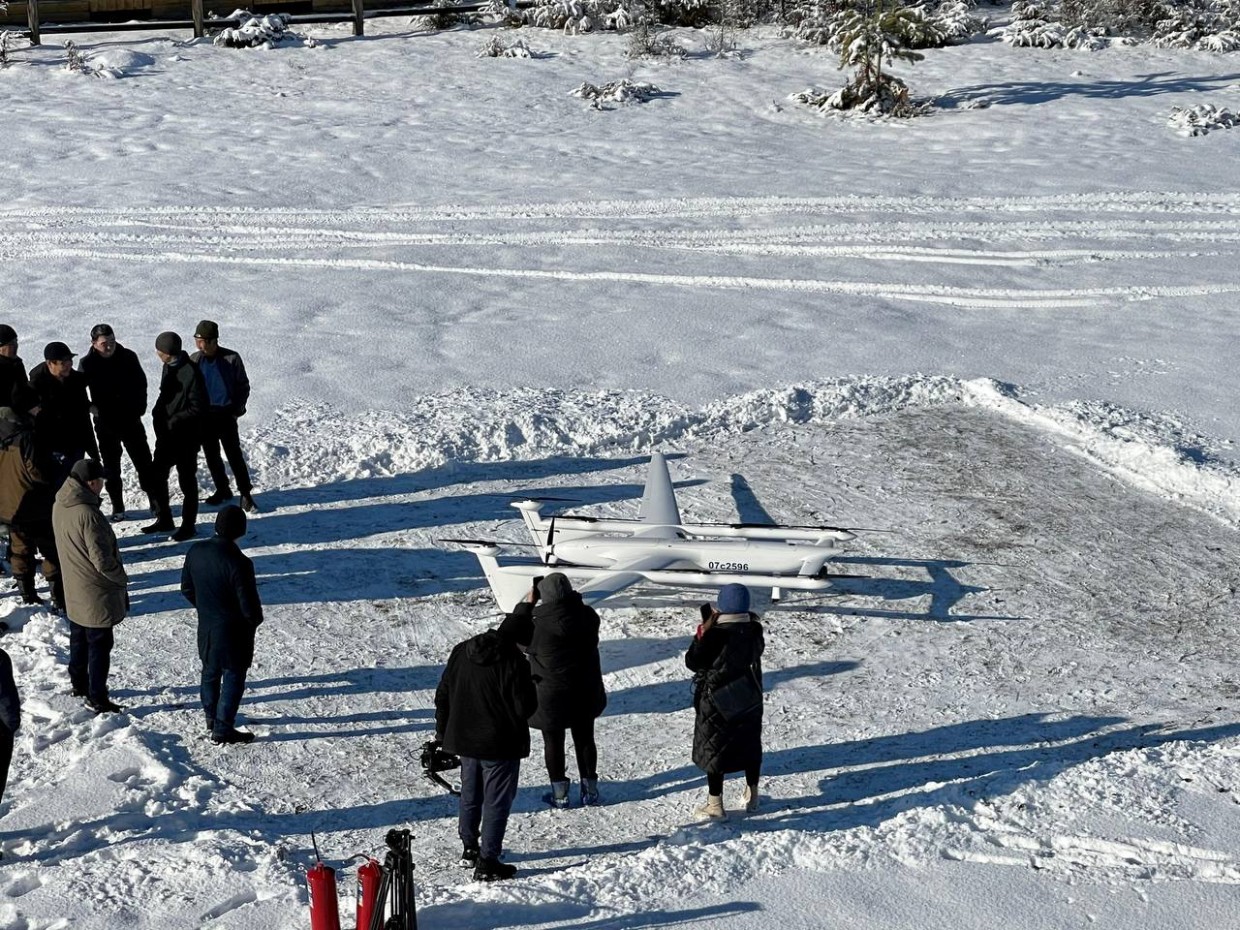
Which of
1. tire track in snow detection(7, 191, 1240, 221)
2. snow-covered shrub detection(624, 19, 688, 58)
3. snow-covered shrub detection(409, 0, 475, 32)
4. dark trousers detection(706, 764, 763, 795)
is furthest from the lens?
snow-covered shrub detection(409, 0, 475, 32)

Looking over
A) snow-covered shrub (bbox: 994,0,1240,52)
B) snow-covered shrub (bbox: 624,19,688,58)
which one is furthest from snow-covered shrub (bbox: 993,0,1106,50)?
snow-covered shrub (bbox: 624,19,688,58)

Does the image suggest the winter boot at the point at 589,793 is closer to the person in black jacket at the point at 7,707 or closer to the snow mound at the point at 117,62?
the person in black jacket at the point at 7,707

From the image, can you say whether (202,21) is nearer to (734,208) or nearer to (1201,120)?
(734,208)

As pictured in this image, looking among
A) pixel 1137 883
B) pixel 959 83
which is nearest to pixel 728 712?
pixel 1137 883

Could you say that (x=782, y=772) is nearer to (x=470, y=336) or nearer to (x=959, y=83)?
(x=470, y=336)

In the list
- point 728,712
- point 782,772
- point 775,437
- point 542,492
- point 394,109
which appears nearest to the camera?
point 728,712

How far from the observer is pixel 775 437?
13.5 m

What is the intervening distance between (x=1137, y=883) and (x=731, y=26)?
26.3 meters

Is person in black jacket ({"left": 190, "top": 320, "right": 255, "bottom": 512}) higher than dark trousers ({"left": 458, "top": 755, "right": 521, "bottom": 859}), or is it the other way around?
person in black jacket ({"left": 190, "top": 320, "right": 255, "bottom": 512})

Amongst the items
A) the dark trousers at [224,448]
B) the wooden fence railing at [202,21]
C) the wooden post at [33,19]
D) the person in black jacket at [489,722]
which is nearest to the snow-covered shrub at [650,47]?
the wooden fence railing at [202,21]

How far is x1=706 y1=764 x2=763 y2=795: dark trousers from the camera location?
25.1 ft

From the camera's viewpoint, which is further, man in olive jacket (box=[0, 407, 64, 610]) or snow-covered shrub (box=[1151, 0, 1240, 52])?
snow-covered shrub (box=[1151, 0, 1240, 52])

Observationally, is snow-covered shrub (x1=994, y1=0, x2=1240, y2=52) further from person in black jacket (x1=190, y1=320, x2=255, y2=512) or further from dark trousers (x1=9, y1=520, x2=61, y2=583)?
dark trousers (x1=9, y1=520, x2=61, y2=583)

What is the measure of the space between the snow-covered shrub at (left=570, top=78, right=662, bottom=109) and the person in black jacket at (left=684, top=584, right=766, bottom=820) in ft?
65.9
